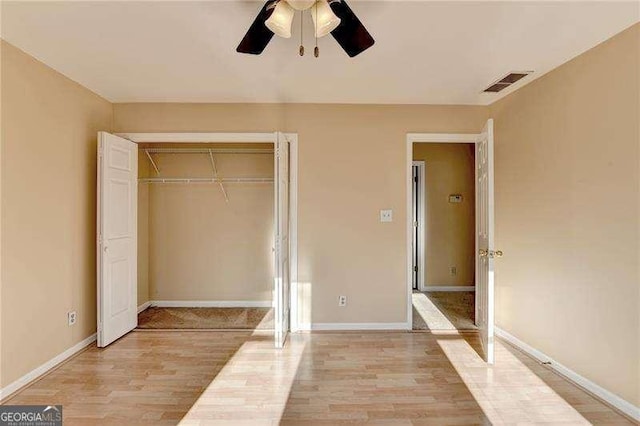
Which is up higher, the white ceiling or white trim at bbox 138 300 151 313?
the white ceiling

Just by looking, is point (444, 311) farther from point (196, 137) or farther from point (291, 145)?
point (196, 137)

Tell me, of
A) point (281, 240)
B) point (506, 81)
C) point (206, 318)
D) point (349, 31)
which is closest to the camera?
point (349, 31)

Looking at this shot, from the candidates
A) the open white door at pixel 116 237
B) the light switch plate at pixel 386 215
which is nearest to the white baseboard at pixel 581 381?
the light switch plate at pixel 386 215

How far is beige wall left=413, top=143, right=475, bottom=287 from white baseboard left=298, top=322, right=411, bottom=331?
2.07m

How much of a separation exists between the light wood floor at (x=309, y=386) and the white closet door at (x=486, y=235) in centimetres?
28

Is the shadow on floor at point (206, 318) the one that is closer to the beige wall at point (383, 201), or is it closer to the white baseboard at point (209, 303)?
the white baseboard at point (209, 303)

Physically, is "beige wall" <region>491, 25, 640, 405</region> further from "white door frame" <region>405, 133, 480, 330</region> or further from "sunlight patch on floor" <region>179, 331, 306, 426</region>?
"sunlight patch on floor" <region>179, 331, 306, 426</region>

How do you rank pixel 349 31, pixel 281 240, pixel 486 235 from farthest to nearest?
pixel 281 240, pixel 486 235, pixel 349 31

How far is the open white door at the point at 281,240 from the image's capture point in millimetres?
3312

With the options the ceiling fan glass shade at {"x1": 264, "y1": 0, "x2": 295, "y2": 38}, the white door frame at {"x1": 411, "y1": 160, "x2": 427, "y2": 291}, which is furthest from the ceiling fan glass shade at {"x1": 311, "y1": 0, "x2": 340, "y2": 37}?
the white door frame at {"x1": 411, "y1": 160, "x2": 427, "y2": 291}

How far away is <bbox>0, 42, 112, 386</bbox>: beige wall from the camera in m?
2.52

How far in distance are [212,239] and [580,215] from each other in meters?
3.95

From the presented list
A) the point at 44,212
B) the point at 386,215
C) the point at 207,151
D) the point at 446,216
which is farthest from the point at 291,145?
the point at 446,216

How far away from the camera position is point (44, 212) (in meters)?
2.83
